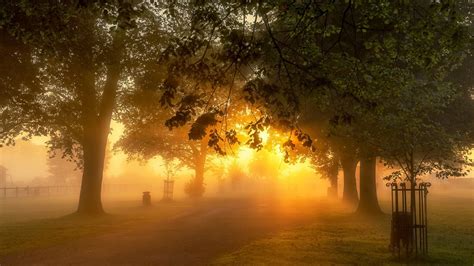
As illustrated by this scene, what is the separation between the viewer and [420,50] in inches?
481

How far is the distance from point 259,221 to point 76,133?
44.0 feet

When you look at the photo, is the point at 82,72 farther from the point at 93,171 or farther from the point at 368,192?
the point at 368,192

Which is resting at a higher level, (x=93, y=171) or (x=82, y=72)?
(x=82, y=72)

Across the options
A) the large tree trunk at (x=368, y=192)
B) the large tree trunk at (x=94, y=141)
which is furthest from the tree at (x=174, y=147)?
the large tree trunk at (x=368, y=192)

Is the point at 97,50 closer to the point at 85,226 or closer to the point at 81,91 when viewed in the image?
the point at 81,91

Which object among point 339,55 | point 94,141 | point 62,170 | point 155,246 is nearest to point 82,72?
point 94,141

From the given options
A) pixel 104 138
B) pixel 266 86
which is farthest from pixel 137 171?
pixel 266 86

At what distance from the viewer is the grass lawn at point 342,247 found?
13.2m

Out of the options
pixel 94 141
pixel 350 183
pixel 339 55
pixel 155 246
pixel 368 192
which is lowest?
pixel 155 246

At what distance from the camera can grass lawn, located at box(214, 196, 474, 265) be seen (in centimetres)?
1322

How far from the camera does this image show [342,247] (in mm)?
15906

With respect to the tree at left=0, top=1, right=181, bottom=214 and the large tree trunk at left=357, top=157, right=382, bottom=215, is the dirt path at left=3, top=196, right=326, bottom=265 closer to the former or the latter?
the tree at left=0, top=1, right=181, bottom=214

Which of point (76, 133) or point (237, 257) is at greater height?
point (76, 133)

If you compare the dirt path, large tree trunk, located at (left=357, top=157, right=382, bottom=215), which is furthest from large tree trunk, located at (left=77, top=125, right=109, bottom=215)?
large tree trunk, located at (left=357, top=157, right=382, bottom=215)
